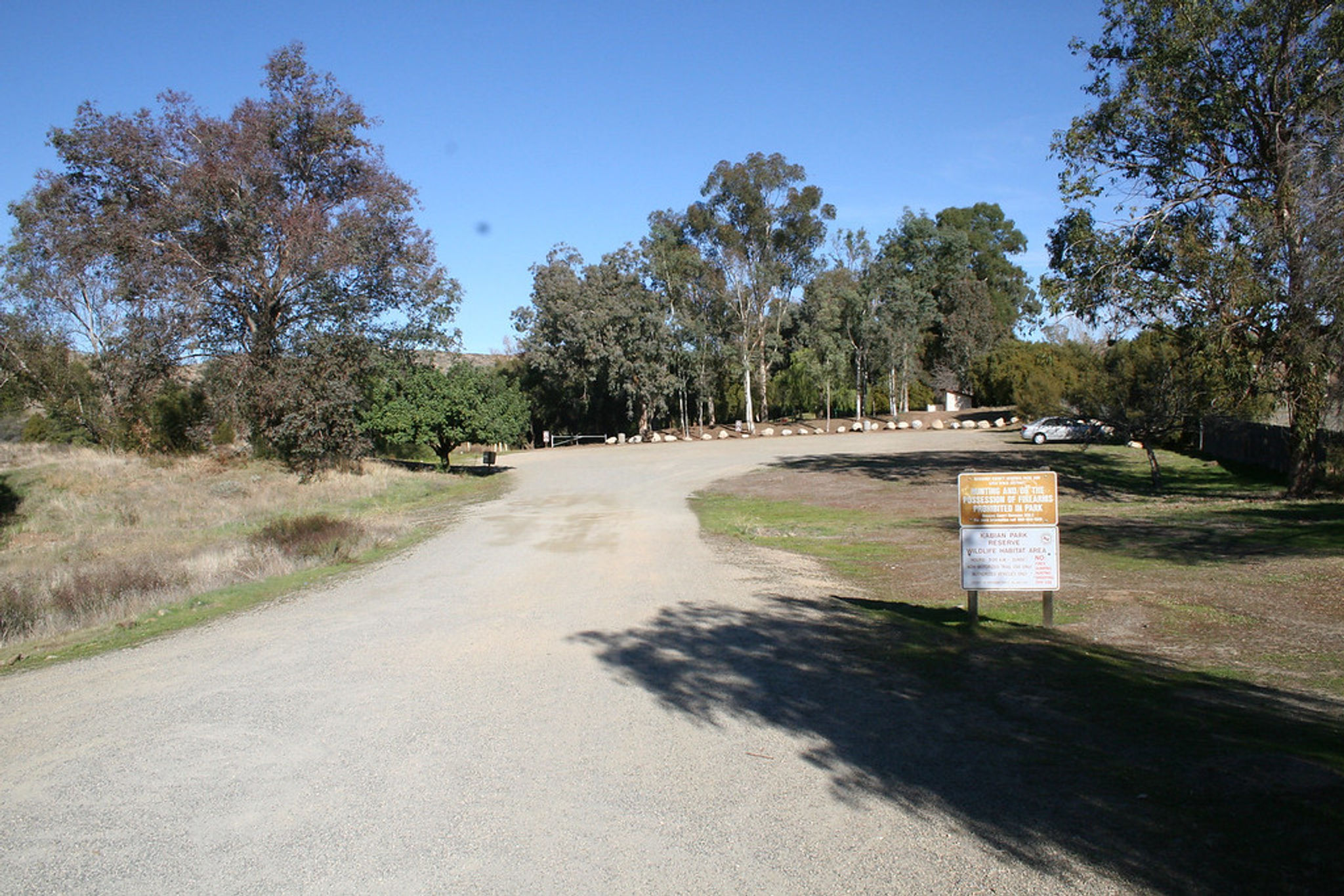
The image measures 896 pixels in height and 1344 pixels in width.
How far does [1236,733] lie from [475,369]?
1377 inches

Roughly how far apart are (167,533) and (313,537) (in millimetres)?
6753

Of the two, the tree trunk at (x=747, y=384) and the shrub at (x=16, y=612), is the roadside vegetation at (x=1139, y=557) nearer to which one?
the shrub at (x=16, y=612)

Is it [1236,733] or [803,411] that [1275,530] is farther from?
[803,411]

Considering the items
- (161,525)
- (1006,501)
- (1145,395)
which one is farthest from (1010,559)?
(161,525)

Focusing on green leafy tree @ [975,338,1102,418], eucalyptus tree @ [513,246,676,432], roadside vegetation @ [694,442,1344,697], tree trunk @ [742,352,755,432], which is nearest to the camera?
roadside vegetation @ [694,442,1344,697]

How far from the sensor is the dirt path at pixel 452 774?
420cm

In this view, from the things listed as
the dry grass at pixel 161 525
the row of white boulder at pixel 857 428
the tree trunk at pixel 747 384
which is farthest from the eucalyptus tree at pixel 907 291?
the dry grass at pixel 161 525

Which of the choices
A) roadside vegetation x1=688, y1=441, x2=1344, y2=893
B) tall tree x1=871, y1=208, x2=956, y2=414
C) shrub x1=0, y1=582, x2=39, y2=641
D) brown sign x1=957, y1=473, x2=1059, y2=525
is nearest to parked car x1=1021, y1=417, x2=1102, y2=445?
tall tree x1=871, y1=208, x2=956, y2=414

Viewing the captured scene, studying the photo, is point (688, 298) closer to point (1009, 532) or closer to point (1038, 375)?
point (1038, 375)

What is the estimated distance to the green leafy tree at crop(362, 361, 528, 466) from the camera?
33344 millimetres

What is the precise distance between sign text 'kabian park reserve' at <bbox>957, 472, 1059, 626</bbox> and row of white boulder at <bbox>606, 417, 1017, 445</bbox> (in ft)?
154

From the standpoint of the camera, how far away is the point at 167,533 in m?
21.0

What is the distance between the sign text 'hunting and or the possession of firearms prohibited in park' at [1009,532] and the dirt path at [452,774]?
193 centimetres

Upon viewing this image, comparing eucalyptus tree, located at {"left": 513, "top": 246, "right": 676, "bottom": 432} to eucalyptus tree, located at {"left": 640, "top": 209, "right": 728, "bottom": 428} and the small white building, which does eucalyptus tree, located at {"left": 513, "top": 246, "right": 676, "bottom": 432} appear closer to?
eucalyptus tree, located at {"left": 640, "top": 209, "right": 728, "bottom": 428}
